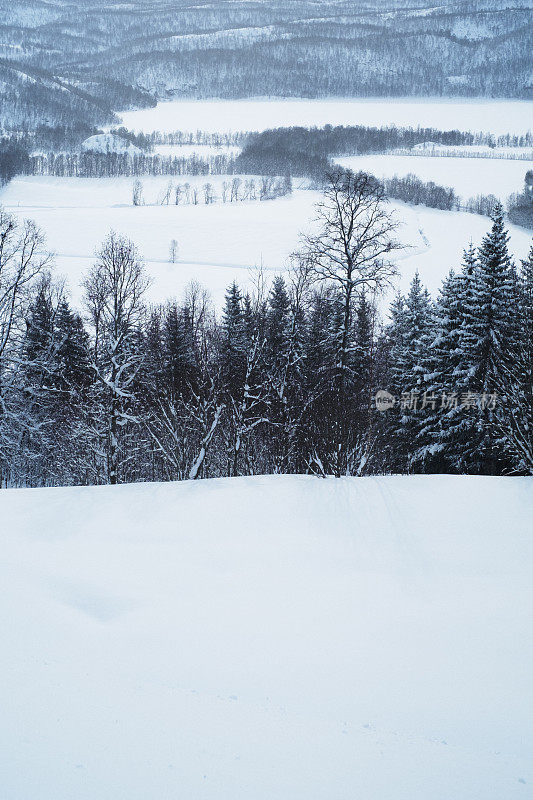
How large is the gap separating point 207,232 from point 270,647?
68.5 meters

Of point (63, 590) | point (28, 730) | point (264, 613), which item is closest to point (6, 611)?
point (63, 590)

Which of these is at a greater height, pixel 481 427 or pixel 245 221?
pixel 245 221

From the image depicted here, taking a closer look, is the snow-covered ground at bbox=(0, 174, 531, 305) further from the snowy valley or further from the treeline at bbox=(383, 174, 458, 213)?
the snowy valley

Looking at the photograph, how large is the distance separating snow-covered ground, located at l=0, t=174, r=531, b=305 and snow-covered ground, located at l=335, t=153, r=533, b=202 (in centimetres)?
1776

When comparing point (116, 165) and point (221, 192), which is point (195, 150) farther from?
point (221, 192)

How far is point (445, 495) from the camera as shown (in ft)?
28.9

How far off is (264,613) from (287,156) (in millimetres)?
123859

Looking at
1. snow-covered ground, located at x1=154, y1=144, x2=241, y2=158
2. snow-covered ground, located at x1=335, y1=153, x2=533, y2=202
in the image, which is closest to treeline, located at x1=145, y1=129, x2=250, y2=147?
snow-covered ground, located at x1=154, y1=144, x2=241, y2=158

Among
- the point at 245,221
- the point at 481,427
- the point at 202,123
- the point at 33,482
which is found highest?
the point at 202,123

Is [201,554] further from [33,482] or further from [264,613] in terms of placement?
[33,482]

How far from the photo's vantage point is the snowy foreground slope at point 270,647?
14.2 ft

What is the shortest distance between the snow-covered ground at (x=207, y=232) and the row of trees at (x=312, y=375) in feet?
67.8

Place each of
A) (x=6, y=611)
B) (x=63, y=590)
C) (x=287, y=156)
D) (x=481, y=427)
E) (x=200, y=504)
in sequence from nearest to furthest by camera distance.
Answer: (x=6, y=611), (x=63, y=590), (x=200, y=504), (x=481, y=427), (x=287, y=156)

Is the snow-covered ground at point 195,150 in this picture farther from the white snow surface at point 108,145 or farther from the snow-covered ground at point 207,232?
the snow-covered ground at point 207,232
